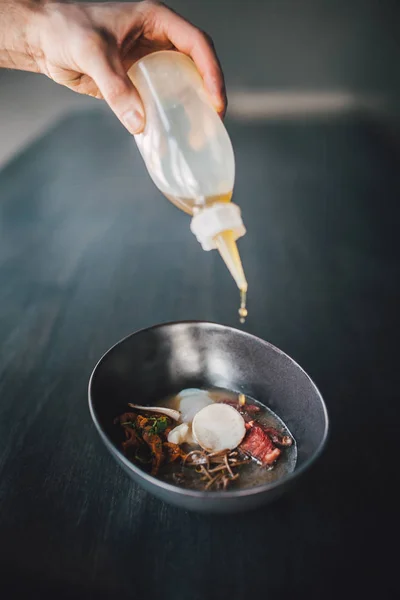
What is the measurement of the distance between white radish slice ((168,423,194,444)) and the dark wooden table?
9cm

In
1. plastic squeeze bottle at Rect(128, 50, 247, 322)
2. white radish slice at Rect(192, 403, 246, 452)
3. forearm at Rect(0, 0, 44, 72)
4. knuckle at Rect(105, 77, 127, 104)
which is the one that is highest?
forearm at Rect(0, 0, 44, 72)

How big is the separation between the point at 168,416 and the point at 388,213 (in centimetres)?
112

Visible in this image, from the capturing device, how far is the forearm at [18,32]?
967 mm

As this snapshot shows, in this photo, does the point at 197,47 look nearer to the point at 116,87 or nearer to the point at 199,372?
the point at 116,87

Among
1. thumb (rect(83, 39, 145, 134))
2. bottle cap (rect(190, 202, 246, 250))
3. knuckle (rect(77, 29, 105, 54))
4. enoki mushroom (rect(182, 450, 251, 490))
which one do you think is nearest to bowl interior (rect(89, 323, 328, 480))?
enoki mushroom (rect(182, 450, 251, 490))

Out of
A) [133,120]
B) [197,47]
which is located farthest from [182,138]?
[197,47]

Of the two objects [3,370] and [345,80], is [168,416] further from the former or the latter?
[345,80]

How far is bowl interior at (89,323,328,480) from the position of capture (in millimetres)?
859

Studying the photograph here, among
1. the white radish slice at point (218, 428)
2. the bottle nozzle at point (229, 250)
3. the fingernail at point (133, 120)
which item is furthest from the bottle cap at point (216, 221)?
the white radish slice at point (218, 428)

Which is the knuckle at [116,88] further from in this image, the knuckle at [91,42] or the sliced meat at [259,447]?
the sliced meat at [259,447]

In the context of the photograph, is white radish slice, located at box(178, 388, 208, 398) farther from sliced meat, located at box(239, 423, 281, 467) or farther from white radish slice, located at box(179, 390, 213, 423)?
sliced meat, located at box(239, 423, 281, 467)

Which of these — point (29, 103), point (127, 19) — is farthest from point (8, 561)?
point (29, 103)

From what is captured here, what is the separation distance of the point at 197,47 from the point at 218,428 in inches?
24.4

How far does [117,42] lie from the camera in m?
0.88
